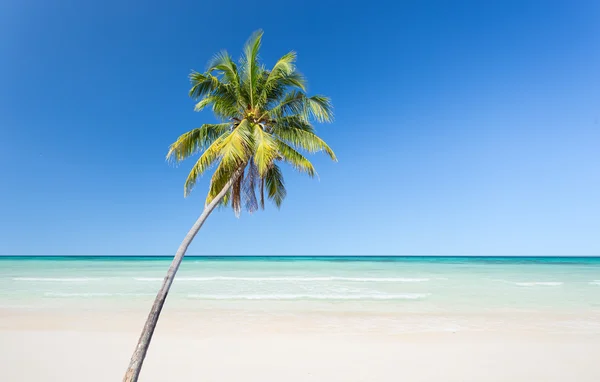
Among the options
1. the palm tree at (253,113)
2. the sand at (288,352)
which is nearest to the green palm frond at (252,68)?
the palm tree at (253,113)

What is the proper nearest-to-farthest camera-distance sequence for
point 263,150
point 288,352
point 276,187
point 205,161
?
point 263,150
point 205,161
point 276,187
point 288,352

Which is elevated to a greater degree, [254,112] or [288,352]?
[254,112]

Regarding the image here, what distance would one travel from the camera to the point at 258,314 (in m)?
13.4

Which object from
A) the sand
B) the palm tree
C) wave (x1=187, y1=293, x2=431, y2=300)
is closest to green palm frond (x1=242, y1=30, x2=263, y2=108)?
the palm tree

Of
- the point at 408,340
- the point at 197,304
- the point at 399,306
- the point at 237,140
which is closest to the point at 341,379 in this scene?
the point at 408,340

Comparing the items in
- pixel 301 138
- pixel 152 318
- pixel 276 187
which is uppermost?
pixel 301 138

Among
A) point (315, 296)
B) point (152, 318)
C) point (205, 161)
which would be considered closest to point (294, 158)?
point (205, 161)

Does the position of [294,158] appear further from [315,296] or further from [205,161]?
[315,296]

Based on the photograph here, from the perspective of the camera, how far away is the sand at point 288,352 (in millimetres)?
7180

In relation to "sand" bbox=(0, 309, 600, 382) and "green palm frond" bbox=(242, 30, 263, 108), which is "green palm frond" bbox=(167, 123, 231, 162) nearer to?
"green palm frond" bbox=(242, 30, 263, 108)

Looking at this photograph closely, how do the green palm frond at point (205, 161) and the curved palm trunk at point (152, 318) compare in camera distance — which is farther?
the green palm frond at point (205, 161)

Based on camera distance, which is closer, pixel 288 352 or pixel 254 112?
pixel 254 112

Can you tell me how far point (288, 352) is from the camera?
857cm

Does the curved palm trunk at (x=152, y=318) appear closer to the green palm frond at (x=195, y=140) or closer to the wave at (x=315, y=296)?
the green palm frond at (x=195, y=140)
